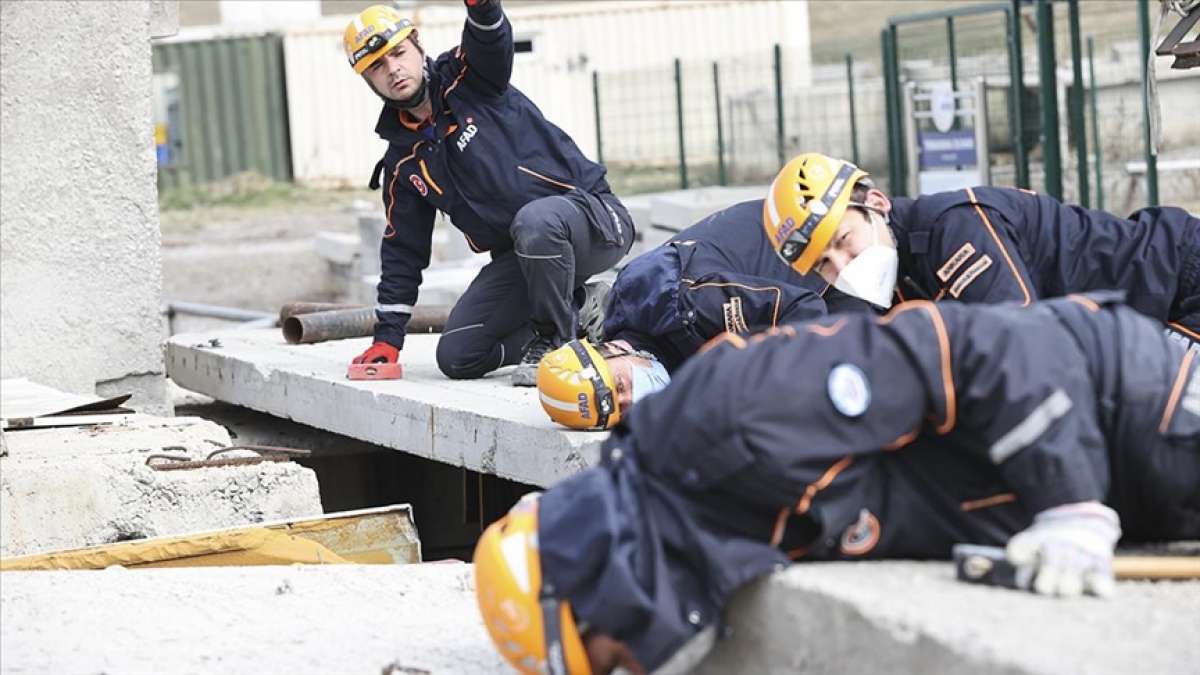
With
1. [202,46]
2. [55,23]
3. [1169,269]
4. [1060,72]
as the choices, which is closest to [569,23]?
[202,46]

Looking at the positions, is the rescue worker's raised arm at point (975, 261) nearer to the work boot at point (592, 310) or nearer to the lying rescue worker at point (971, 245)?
the lying rescue worker at point (971, 245)

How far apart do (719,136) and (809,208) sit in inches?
519

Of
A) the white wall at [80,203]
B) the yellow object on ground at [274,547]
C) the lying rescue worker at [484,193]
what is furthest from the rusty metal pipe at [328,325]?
the yellow object on ground at [274,547]

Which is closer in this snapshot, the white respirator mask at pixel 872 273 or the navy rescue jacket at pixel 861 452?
the navy rescue jacket at pixel 861 452

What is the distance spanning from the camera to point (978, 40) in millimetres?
15547

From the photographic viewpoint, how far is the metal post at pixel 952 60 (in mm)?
14781

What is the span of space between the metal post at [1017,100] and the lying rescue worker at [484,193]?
7.35 m

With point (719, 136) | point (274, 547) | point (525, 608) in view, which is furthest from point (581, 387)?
point (719, 136)

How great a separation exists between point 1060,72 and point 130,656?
13893mm

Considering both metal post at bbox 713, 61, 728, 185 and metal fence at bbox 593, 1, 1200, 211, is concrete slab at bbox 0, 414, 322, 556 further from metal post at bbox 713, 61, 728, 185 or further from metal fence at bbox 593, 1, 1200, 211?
metal post at bbox 713, 61, 728, 185

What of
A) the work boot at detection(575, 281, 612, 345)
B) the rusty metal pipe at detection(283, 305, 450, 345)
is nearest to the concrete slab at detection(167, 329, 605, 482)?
the rusty metal pipe at detection(283, 305, 450, 345)

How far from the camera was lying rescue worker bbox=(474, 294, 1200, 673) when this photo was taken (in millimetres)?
3396

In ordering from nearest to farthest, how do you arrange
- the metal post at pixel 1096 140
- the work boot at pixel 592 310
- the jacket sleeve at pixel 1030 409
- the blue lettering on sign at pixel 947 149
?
1. the jacket sleeve at pixel 1030 409
2. the work boot at pixel 592 310
3. the metal post at pixel 1096 140
4. the blue lettering on sign at pixel 947 149

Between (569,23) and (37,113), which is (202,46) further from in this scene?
(37,113)
